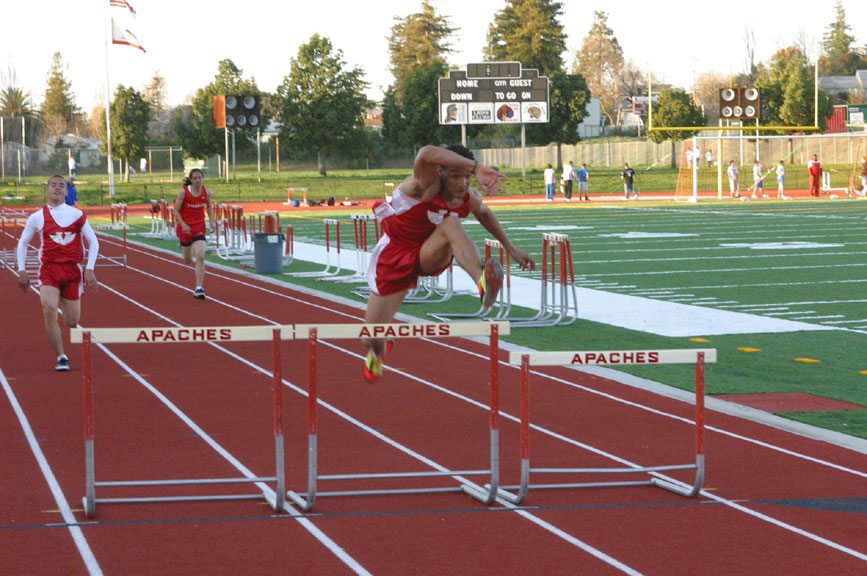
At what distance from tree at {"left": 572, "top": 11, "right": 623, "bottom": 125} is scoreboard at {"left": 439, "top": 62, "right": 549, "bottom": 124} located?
87.3m

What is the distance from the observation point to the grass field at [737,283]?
35.6 ft

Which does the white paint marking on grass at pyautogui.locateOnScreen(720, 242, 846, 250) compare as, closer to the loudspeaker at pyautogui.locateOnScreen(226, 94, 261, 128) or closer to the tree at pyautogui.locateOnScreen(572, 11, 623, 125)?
the loudspeaker at pyautogui.locateOnScreen(226, 94, 261, 128)

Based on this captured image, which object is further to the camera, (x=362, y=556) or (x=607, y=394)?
(x=607, y=394)

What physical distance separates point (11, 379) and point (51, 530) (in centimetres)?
499

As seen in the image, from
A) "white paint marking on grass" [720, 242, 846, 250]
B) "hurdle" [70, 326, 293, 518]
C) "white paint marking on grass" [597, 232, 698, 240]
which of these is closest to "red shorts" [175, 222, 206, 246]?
"hurdle" [70, 326, 293, 518]

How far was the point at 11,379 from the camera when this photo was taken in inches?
420

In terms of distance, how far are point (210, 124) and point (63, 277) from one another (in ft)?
195

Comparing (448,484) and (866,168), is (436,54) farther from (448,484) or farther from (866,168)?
(448,484)

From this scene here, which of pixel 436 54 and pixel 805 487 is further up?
pixel 436 54

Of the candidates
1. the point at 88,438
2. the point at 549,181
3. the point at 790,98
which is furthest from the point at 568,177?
the point at 88,438

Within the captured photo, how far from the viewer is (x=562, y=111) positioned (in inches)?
2852

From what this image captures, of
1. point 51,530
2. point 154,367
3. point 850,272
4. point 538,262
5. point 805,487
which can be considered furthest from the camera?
point 538,262

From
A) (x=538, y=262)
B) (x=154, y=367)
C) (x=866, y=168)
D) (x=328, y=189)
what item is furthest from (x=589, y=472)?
(x=328, y=189)

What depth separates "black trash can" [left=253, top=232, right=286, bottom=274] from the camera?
2172cm
